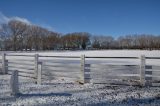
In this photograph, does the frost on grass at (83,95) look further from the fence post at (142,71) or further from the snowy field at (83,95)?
the fence post at (142,71)

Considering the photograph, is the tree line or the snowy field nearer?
the snowy field

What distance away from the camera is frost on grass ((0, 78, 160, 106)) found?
8359mm

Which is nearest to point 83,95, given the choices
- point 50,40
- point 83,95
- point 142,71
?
point 83,95

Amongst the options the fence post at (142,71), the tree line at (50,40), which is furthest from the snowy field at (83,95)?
the tree line at (50,40)

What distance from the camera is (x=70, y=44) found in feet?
501

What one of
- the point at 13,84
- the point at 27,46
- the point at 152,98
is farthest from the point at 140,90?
the point at 27,46

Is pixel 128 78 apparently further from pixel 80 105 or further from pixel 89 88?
pixel 80 105

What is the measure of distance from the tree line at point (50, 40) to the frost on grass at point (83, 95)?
96.6 meters

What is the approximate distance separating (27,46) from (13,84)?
108m

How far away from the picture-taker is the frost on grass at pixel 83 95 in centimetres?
836

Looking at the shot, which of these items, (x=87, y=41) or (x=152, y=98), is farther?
(x=87, y=41)

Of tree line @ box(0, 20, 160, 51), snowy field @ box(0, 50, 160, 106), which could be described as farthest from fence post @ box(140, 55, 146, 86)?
tree line @ box(0, 20, 160, 51)

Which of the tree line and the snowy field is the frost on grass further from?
the tree line

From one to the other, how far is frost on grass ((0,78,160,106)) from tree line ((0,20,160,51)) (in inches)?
3804
